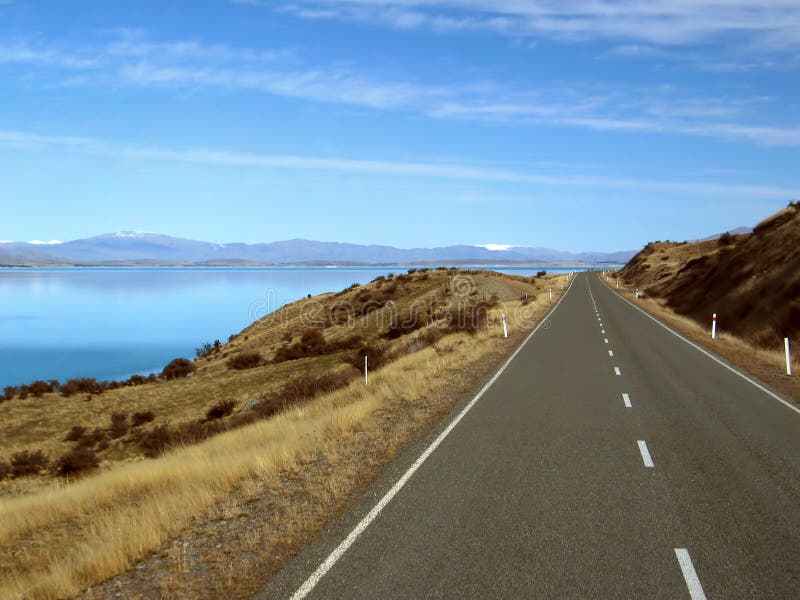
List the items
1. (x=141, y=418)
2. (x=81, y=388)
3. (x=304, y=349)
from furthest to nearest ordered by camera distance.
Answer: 1. (x=304, y=349)
2. (x=81, y=388)
3. (x=141, y=418)

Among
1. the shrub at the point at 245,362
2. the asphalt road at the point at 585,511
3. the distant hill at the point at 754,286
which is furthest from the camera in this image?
the shrub at the point at 245,362

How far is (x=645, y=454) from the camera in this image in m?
9.59

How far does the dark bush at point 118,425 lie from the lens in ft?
74.2

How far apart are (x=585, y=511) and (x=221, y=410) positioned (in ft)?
61.4

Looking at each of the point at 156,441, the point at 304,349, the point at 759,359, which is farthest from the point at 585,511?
the point at 304,349

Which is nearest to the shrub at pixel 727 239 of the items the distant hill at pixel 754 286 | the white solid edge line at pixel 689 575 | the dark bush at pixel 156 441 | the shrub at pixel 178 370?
the distant hill at pixel 754 286

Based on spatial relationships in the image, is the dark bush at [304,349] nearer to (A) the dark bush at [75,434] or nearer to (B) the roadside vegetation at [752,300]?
(A) the dark bush at [75,434]

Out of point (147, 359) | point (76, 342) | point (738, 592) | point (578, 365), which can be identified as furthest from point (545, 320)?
point (76, 342)

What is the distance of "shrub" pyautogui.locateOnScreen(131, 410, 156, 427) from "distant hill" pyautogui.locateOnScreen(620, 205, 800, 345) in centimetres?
2660

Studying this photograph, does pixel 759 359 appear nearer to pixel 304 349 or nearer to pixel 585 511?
pixel 585 511

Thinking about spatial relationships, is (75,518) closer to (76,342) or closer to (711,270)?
(711,270)

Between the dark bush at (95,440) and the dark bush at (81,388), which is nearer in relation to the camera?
the dark bush at (95,440)

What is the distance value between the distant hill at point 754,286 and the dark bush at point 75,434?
28.7m

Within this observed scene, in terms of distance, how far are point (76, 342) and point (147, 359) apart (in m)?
17.2
